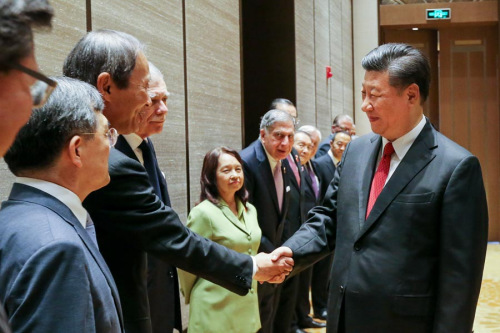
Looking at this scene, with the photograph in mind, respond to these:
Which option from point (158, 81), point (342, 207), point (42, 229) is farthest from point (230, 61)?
point (42, 229)

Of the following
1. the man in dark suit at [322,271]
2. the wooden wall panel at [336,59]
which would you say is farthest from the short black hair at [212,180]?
the wooden wall panel at [336,59]

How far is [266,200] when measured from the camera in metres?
4.58

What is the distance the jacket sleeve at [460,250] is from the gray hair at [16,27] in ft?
5.47

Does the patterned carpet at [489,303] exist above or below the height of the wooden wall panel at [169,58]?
below

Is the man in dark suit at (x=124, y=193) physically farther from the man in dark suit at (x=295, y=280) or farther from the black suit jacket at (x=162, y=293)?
the man in dark suit at (x=295, y=280)

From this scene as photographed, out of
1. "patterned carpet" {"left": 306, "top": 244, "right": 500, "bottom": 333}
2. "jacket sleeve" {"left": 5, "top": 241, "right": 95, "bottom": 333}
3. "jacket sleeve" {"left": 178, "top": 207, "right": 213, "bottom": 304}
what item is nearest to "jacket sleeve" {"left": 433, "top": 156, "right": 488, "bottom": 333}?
"jacket sleeve" {"left": 5, "top": 241, "right": 95, "bottom": 333}

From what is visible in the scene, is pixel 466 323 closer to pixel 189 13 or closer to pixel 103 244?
pixel 103 244

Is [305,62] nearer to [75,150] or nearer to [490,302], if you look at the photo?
[490,302]

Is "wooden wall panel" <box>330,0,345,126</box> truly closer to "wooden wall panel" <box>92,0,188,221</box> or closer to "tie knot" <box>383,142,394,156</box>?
"wooden wall panel" <box>92,0,188,221</box>

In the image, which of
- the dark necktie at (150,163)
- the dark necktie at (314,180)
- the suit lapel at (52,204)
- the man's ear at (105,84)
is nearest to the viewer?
the suit lapel at (52,204)

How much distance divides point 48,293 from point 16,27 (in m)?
0.65

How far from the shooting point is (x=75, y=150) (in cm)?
170

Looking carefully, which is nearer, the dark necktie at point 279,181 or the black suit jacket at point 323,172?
the dark necktie at point 279,181

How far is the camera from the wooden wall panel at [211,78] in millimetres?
4535
